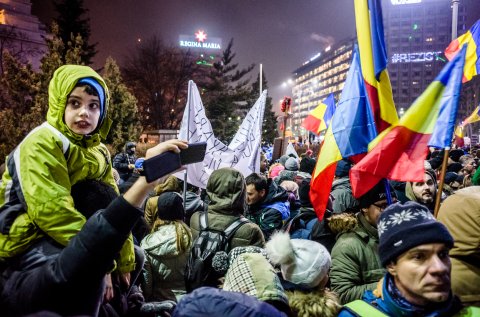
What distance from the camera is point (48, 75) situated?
1933 centimetres

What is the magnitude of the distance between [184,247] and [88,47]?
→ 33.8m

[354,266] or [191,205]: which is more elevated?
[191,205]

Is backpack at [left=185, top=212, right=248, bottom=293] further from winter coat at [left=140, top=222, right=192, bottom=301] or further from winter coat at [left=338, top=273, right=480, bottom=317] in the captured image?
winter coat at [left=338, top=273, right=480, bottom=317]

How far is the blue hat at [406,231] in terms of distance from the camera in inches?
84.9

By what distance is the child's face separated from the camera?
85.0 inches

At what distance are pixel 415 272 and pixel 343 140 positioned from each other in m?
2.04

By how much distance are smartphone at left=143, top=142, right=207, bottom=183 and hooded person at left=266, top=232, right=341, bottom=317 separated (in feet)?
3.55

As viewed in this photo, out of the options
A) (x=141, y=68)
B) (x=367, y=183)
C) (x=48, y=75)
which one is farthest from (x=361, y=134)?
(x=141, y=68)

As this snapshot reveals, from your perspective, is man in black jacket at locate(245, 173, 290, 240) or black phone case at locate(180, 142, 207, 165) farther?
man in black jacket at locate(245, 173, 290, 240)

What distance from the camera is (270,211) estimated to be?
16.9 ft

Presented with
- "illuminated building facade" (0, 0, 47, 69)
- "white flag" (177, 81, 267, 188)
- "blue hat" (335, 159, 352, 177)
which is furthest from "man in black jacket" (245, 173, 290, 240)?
"illuminated building facade" (0, 0, 47, 69)

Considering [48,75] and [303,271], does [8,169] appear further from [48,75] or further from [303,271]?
[48,75]

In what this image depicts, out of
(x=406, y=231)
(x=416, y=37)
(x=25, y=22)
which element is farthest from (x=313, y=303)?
(x=416, y=37)

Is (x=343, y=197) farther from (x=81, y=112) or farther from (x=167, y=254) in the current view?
(x=81, y=112)
